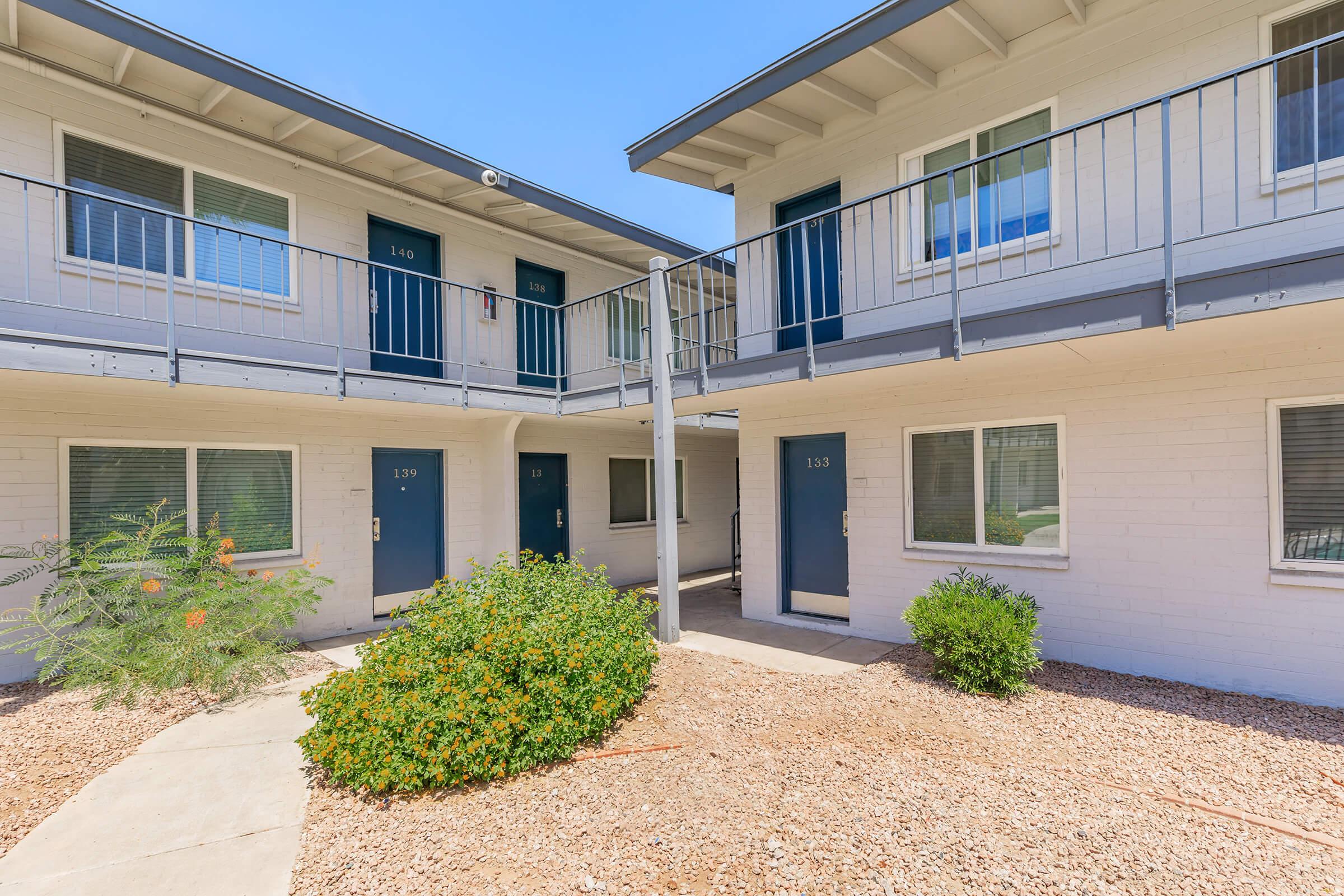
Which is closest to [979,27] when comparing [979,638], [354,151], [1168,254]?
[1168,254]

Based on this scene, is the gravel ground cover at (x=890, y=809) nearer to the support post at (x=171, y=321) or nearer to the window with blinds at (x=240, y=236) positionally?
the support post at (x=171, y=321)

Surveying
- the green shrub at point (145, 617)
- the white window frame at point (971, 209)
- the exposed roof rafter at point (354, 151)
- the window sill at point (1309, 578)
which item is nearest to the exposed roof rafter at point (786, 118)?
the white window frame at point (971, 209)

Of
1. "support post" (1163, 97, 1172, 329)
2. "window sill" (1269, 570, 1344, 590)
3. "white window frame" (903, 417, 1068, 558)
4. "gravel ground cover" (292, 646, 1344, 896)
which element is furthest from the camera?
"white window frame" (903, 417, 1068, 558)

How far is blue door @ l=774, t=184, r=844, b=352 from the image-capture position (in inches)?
283

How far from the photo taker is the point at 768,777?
11.9 feet

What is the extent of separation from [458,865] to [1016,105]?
714 centimetres

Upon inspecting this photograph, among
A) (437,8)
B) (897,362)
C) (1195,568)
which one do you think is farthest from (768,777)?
(437,8)

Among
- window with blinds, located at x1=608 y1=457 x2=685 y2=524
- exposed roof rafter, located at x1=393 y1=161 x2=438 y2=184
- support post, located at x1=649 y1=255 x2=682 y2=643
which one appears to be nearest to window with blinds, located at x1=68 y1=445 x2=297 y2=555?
exposed roof rafter, located at x1=393 y1=161 x2=438 y2=184

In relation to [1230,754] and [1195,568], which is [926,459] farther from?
[1230,754]

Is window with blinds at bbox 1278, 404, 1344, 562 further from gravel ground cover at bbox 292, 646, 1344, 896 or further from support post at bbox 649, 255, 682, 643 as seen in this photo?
support post at bbox 649, 255, 682, 643

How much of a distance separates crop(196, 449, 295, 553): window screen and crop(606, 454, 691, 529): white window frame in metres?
4.55

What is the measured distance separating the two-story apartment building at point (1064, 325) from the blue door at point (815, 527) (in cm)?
3

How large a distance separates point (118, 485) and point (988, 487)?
815cm

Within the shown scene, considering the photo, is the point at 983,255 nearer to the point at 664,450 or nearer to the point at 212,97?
the point at 664,450
